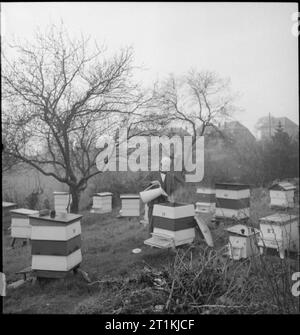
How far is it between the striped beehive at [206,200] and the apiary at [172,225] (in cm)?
155

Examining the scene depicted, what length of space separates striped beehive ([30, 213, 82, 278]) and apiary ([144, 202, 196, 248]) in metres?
1.03

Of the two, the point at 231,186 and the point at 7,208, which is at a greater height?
the point at 231,186

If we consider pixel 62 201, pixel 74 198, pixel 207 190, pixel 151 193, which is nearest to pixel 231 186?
pixel 207 190

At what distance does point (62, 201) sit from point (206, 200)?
271 cm

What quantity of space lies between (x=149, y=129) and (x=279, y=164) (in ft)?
25.1

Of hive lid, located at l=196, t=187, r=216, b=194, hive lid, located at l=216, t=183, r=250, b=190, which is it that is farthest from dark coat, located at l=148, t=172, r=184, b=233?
hive lid, located at l=196, t=187, r=216, b=194

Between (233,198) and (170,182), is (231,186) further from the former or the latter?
(170,182)

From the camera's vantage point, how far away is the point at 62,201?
3.66 meters

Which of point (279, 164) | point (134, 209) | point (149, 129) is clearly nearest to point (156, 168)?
point (149, 129)

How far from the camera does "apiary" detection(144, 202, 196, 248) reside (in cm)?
339

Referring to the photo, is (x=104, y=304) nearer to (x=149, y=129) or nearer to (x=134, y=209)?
(x=149, y=129)

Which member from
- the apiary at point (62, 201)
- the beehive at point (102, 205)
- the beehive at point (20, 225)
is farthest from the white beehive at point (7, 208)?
the beehive at point (102, 205)

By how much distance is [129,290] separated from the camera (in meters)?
2.36

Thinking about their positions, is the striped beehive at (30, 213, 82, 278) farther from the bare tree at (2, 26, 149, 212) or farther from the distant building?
the distant building
